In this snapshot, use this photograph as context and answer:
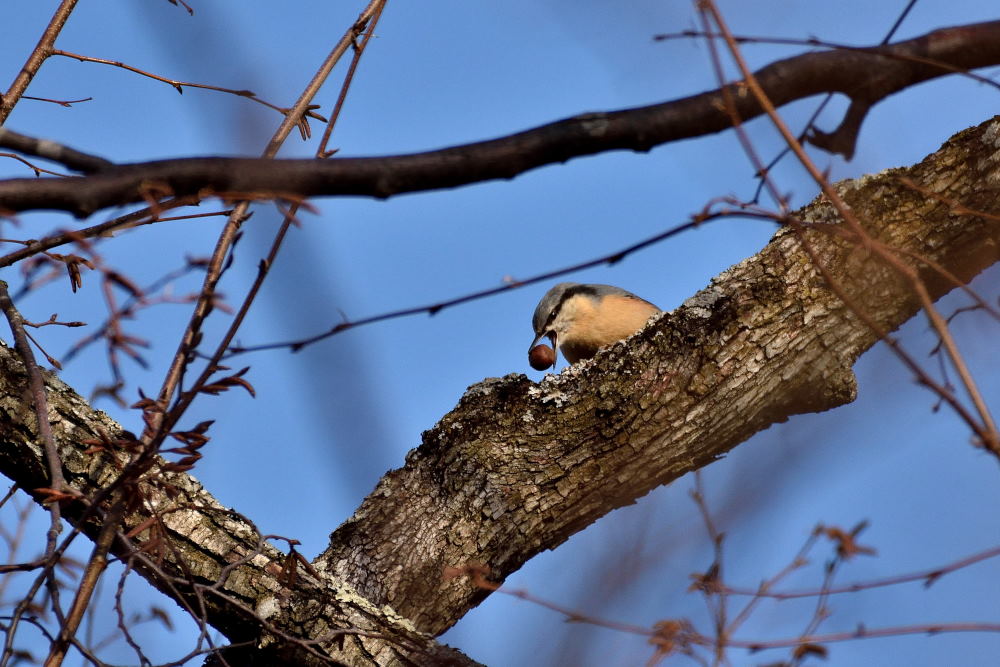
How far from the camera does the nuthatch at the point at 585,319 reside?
4.83m

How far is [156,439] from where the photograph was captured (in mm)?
1709

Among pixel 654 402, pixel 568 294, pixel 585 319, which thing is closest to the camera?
pixel 654 402

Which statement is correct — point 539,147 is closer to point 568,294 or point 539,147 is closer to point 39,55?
point 39,55

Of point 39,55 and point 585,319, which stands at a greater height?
point 585,319

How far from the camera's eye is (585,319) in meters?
4.97

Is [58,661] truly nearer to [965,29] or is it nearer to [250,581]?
[250,581]

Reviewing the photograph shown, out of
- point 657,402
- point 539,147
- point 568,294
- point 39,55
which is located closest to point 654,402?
point 657,402

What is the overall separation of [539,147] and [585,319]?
143 inches

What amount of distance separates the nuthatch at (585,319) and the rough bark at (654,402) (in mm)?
1666

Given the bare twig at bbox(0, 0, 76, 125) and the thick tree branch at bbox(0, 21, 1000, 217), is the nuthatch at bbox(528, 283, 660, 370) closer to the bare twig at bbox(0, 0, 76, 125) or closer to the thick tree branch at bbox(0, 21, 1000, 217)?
the bare twig at bbox(0, 0, 76, 125)

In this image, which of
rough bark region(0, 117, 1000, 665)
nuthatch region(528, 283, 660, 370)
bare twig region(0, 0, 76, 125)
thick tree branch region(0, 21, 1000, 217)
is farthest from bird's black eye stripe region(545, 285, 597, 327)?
thick tree branch region(0, 21, 1000, 217)

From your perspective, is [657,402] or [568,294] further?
[568,294]

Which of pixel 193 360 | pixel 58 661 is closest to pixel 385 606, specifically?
pixel 58 661

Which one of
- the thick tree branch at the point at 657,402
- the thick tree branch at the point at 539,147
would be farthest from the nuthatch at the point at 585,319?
the thick tree branch at the point at 539,147
